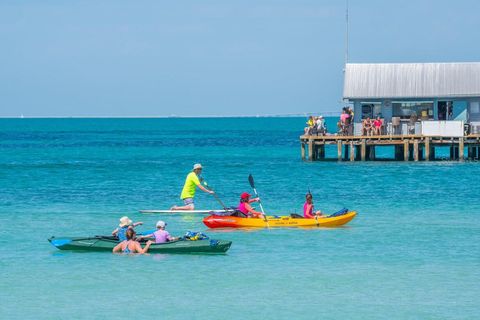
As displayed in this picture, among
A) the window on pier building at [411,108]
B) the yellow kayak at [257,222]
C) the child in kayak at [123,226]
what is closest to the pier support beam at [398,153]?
the window on pier building at [411,108]

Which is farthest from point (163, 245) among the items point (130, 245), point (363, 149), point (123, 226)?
point (363, 149)

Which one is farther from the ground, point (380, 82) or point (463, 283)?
point (380, 82)

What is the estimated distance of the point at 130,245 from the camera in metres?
29.7

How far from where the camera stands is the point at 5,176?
218 ft

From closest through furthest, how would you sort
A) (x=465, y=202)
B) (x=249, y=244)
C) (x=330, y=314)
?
(x=330, y=314)
(x=249, y=244)
(x=465, y=202)

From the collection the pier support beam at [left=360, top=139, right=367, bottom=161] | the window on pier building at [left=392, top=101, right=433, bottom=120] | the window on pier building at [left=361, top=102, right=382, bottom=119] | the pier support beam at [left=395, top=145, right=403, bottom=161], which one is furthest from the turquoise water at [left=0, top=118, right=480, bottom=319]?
the pier support beam at [left=395, top=145, right=403, bottom=161]

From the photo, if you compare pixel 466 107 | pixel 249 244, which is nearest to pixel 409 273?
pixel 249 244

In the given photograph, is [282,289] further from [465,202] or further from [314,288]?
[465,202]

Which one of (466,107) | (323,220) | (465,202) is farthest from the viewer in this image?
(466,107)

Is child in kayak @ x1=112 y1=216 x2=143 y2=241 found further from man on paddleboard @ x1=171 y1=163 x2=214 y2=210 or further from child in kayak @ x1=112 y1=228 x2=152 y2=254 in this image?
man on paddleboard @ x1=171 y1=163 x2=214 y2=210

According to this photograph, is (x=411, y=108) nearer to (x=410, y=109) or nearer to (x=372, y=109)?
(x=410, y=109)

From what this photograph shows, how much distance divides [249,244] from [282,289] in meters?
6.60

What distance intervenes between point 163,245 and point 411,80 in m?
40.4

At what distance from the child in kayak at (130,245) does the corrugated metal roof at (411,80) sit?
38605 millimetres
